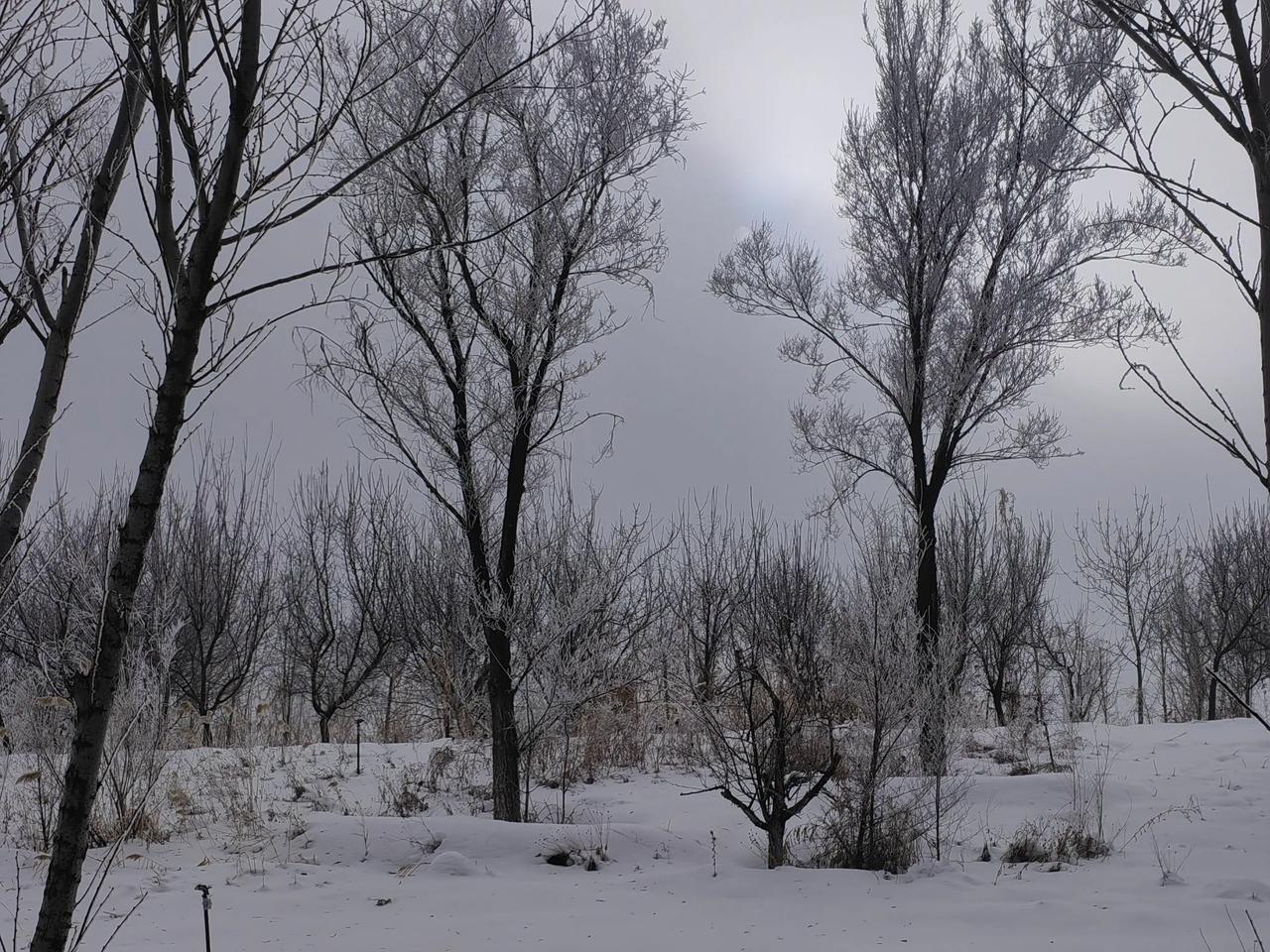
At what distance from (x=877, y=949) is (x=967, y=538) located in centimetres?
1276

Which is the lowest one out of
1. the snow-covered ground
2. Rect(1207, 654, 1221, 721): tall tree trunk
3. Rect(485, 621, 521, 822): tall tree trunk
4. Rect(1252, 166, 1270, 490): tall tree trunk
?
Rect(1207, 654, 1221, 721): tall tree trunk

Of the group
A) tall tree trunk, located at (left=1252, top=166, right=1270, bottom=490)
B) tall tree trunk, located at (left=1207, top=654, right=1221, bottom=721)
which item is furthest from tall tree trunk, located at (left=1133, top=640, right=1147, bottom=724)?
tall tree trunk, located at (left=1252, top=166, right=1270, bottom=490)

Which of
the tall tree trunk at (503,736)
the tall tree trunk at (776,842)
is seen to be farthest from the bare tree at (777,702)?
the tall tree trunk at (503,736)

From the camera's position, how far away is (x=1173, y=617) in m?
19.3

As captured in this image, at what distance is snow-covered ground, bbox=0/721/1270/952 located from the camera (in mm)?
4344

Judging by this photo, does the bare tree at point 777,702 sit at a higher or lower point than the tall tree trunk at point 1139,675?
higher

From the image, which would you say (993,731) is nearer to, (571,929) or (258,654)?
(571,929)

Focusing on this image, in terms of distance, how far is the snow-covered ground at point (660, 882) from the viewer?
4.34 metres

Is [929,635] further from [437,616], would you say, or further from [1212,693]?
[1212,693]

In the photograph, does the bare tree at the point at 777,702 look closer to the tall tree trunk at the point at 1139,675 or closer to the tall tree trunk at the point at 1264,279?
the tall tree trunk at the point at 1264,279

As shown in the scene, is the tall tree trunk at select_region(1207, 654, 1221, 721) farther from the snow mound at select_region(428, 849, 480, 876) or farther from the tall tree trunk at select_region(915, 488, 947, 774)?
the snow mound at select_region(428, 849, 480, 876)

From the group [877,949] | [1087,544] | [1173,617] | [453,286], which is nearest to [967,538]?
[1087,544]

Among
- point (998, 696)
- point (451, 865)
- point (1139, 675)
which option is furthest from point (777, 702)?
point (1139, 675)

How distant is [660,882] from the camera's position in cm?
536
